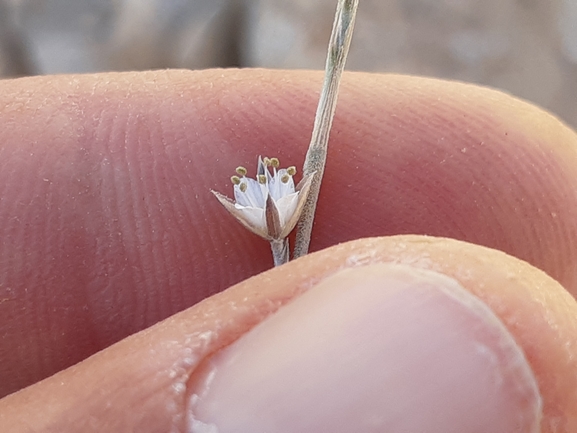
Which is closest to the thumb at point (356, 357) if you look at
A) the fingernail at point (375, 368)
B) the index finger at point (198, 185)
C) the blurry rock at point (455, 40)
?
the fingernail at point (375, 368)

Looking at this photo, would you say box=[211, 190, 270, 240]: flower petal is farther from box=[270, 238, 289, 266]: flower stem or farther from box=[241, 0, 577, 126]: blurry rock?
box=[241, 0, 577, 126]: blurry rock

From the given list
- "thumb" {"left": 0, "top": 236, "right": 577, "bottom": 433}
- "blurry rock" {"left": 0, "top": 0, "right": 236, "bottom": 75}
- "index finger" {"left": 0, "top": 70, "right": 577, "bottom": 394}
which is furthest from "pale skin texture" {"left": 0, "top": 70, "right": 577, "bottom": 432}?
"blurry rock" {"left": 0, "top": 0, "right": 236, "bottom": 75}

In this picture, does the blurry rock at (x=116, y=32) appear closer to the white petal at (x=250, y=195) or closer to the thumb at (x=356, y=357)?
the white petal at (x=250, y=195)

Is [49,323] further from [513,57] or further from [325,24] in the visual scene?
[513,57]

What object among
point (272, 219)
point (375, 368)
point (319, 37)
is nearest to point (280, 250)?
point (272, 219)

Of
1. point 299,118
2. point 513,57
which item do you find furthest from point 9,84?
point 513,57

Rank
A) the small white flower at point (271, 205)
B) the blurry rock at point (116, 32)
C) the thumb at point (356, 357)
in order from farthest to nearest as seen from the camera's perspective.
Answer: the blurry rock at point (116, 32) < the small white flower at point (271, 205) < the thumb at point (356, 357)
